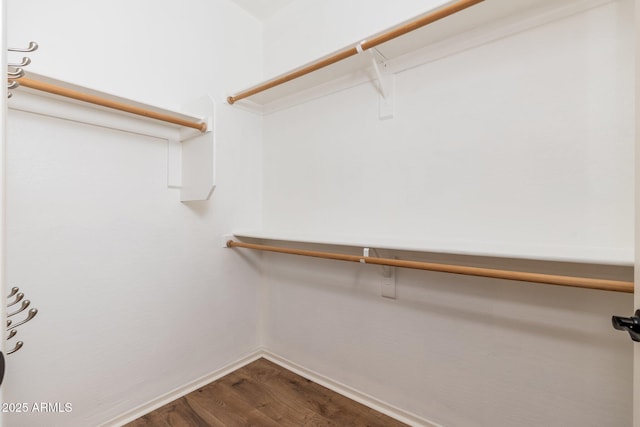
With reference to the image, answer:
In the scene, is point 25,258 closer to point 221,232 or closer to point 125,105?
point 125,105

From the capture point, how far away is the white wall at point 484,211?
38.0 inches

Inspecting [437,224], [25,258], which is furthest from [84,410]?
[437,224]

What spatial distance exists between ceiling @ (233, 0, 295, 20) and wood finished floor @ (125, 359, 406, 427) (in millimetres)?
2446

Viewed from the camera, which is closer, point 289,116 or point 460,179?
point 460,179

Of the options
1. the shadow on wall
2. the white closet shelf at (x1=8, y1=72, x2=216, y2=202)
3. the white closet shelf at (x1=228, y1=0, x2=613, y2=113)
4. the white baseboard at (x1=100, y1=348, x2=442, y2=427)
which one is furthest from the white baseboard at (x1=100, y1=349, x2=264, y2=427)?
the white closet shelf at (x1=228, y1=0, x2=613, y2=113)

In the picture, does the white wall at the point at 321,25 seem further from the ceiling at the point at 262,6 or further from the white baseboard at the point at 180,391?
the white baseboard at the point at 180,391

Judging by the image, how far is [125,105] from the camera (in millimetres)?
1239

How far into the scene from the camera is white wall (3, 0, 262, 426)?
1.15 meters

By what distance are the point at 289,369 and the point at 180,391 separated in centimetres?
64

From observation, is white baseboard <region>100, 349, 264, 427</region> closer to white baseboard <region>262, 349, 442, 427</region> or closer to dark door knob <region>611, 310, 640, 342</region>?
white baseboard <region>262, 349, 442, 427</region>

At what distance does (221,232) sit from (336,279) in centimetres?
80

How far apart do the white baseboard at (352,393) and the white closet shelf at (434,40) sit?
5.42 ft

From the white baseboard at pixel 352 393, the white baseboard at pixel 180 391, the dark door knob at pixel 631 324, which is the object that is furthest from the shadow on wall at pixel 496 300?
the white baseboard at pixel 180 391

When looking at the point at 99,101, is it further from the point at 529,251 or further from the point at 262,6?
the point at 529,251
